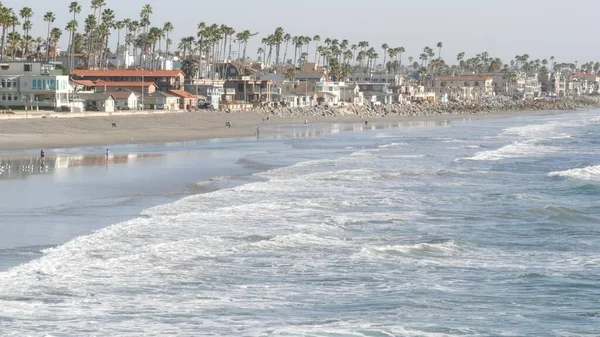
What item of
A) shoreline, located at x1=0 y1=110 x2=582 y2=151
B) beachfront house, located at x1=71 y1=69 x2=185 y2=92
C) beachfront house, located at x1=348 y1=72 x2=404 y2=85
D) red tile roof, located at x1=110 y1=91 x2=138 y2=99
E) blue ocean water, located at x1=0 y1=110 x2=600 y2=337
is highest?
beachfront house, located at x1=348 y1=72 x2=404 y2=85

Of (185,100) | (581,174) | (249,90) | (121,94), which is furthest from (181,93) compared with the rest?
(581,174)

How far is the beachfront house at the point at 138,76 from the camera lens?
101375 mm

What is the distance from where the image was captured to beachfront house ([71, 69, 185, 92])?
101 meters

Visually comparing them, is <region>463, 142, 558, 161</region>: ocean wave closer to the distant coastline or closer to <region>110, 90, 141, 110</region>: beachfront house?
the distant coastline

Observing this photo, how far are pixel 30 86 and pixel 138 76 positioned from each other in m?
24.0

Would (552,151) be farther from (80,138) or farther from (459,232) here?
(459,232)

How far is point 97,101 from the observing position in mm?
83688

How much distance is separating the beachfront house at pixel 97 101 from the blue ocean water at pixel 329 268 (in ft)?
170

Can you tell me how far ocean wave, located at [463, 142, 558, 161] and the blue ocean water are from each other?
16048 millimetres

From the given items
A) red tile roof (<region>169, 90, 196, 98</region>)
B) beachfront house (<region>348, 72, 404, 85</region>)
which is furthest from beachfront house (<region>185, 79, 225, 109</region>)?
beachfront house (<region>348, 72, 404, 85</region>)

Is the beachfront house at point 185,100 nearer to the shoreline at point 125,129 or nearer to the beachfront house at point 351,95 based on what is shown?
the shoreline at point 125,129

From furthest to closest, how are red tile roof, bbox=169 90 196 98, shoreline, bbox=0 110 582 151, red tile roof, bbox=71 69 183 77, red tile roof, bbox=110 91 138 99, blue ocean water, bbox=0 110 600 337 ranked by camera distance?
1. red tile roof, bbox=71 69 183 77
2. red tile roof, bbox=169 90 196 98
3. red tile roof, bbox=110 91 138 99
4. shoreline, bbox=0 110 582 151
5. blue ocean water, bbox=0 110 600 337

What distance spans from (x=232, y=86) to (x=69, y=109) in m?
39.3

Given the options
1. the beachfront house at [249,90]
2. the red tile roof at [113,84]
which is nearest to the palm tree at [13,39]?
the red tile roof at [113,84]
